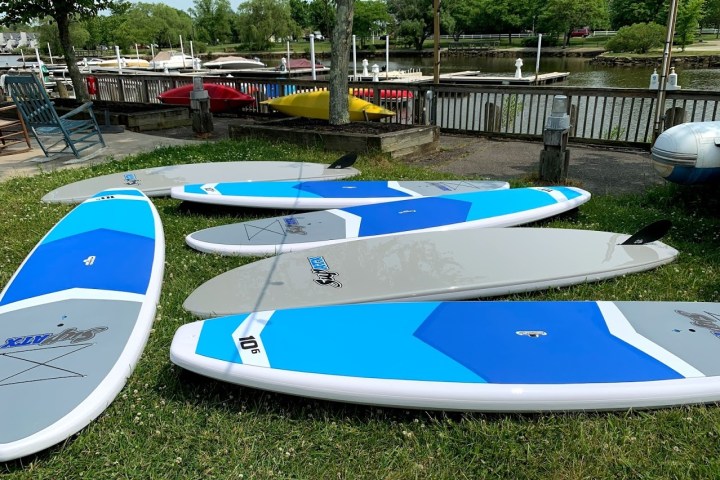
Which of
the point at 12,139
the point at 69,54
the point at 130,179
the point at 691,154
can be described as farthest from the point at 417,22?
the point at 691,154

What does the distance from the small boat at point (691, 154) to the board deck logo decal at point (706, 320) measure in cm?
241

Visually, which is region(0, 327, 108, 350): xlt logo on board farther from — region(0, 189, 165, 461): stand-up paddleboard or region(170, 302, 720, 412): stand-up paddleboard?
region(170, 302, 720, 412): stand-up paddleboard

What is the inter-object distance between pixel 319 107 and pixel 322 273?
7502 mm

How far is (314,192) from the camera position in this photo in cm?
539

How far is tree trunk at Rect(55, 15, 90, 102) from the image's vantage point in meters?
11.3

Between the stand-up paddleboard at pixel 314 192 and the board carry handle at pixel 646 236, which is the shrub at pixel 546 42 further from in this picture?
the board carry handle at pixel 646 236

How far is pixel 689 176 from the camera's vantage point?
4887 millimetres

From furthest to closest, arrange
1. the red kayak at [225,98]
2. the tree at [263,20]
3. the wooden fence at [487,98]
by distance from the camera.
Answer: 1. the tree at [263,20]
2. the red kayak at [225,98]
3. the wooden fence at [487,98]

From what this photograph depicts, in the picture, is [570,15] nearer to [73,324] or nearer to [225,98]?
[225,98]

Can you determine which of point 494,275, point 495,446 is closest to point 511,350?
point 495,446

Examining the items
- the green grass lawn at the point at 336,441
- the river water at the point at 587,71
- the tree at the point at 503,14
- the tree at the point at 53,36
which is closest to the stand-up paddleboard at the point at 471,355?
the green grass lawn at the point at 336,441

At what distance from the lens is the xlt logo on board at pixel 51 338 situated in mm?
2645

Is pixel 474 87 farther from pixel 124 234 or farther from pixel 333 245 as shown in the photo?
pixel 124 234

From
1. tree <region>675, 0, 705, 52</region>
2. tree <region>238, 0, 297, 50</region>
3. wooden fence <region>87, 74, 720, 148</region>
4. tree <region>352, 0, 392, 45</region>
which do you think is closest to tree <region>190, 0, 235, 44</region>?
tree <region>238, 0, 297, 50</region>
